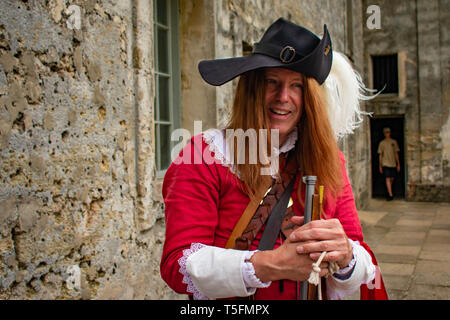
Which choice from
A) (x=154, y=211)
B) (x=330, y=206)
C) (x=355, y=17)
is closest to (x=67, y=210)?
(x=154, y=211)

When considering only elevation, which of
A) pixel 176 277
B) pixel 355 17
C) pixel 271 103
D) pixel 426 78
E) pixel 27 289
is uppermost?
pixel 355 17

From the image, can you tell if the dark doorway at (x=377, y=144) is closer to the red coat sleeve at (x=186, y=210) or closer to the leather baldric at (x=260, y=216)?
the leather baldric at (x=260, y=216)

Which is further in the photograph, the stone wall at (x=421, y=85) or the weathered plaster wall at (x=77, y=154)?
the stone wall at (x=421, y=85)

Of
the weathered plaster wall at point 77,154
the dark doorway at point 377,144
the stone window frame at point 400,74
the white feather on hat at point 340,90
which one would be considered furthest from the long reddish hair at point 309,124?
the dark doorway at point 377,144

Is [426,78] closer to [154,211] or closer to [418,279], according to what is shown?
[418,279]

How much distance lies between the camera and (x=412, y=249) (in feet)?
20.7

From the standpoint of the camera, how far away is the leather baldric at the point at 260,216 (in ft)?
5.11

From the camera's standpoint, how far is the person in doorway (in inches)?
501

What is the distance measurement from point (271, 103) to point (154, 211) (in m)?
1.79

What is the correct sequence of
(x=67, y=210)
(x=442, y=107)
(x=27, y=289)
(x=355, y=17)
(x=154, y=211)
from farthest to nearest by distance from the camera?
(x=442, y=107) → (x=355, y=17) → (x=154, y=211) → (x=67, y=210) → (x=27, y=289)

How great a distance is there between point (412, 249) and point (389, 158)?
6.80 m

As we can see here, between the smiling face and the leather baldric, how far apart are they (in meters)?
0.19

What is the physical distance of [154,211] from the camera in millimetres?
3264

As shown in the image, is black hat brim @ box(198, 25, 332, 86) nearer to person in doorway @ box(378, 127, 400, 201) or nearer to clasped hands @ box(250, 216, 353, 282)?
clasped hands @ box(250, 216, 353, 282)
